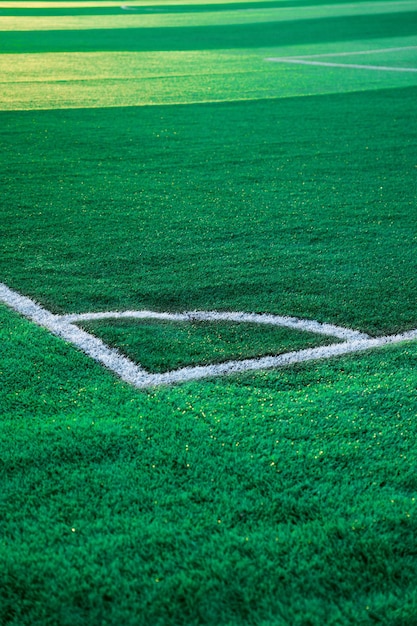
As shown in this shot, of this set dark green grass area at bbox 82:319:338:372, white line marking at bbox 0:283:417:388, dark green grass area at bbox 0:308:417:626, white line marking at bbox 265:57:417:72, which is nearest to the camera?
dark green grass area at bbox 0:308:417:626

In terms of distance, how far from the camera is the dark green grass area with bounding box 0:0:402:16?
32906 mm

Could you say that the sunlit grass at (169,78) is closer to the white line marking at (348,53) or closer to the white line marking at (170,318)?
the white line marking at (348,53)

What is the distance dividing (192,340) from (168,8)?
3446 centimetres

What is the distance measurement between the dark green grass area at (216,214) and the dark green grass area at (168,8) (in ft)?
83.9

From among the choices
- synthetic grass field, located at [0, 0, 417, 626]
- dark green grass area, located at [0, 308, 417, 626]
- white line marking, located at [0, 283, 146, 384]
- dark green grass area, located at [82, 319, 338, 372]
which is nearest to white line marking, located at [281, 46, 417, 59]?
synthetic grass field, located at [0, 0, 417, 626]

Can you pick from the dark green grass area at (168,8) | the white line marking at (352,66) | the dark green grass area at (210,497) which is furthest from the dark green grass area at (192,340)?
the dark green grass area at (168,8)

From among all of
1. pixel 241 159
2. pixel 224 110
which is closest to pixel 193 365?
pixel 241 159

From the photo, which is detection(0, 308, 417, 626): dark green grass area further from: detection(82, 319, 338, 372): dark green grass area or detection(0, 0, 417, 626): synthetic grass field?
detection(82, 319, 338, 372): dark green grass area

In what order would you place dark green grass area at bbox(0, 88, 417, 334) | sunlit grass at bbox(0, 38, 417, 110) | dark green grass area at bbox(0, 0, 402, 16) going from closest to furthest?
dark green grass area at bbox(0, 88, 417, 334) < sunlit grass at bbox(0, 38, 417, 110) < dark green grass area at bbox(0, 0, 402, 16)

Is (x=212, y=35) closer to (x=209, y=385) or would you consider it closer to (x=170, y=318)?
(x=170, y=318)

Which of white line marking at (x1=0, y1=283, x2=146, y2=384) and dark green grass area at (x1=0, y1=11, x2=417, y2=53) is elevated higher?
dark green grass area at (x1=0, y1=11, x2=417, y2=53)


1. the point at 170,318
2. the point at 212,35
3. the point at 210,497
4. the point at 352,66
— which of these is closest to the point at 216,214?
the point at 170,318

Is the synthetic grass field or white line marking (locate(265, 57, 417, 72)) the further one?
white line marking (locate(265, 57, 417, 72))

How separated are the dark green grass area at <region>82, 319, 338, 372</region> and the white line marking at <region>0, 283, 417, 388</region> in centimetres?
5
